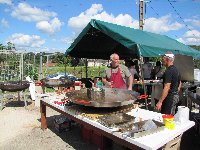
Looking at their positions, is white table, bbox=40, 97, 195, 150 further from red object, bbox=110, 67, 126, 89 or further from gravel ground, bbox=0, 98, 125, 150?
red object, bbox=110, 67, 126, 89

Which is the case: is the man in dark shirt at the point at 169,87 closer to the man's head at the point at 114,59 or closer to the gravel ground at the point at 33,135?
the man's head at the point at 114,59

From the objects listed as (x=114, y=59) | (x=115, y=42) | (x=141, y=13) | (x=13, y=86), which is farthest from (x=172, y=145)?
(x=141, y=13)

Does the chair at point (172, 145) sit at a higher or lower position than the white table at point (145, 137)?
lower

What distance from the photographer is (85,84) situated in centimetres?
1009

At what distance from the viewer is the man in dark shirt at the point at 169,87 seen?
438 centimetres

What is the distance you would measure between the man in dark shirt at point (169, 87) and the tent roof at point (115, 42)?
4.61 ft

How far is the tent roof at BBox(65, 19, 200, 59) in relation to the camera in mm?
6163

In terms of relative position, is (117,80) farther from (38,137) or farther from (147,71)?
(147,71)

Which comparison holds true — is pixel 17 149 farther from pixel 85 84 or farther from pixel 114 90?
pixel 85 84

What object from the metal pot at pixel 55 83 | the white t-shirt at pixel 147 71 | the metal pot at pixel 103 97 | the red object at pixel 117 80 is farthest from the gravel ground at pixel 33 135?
the white t-shirt at pixel 147 71

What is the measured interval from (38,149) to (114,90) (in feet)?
6.50

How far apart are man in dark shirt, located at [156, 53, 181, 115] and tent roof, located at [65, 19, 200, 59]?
1406 millimetres

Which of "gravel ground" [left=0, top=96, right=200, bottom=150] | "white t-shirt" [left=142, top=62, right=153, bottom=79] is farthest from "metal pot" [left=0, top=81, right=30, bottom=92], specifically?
"white t-shirt" [left=142, top=62, right=153, bottom=79]

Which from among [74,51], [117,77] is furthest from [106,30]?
[74,51]
